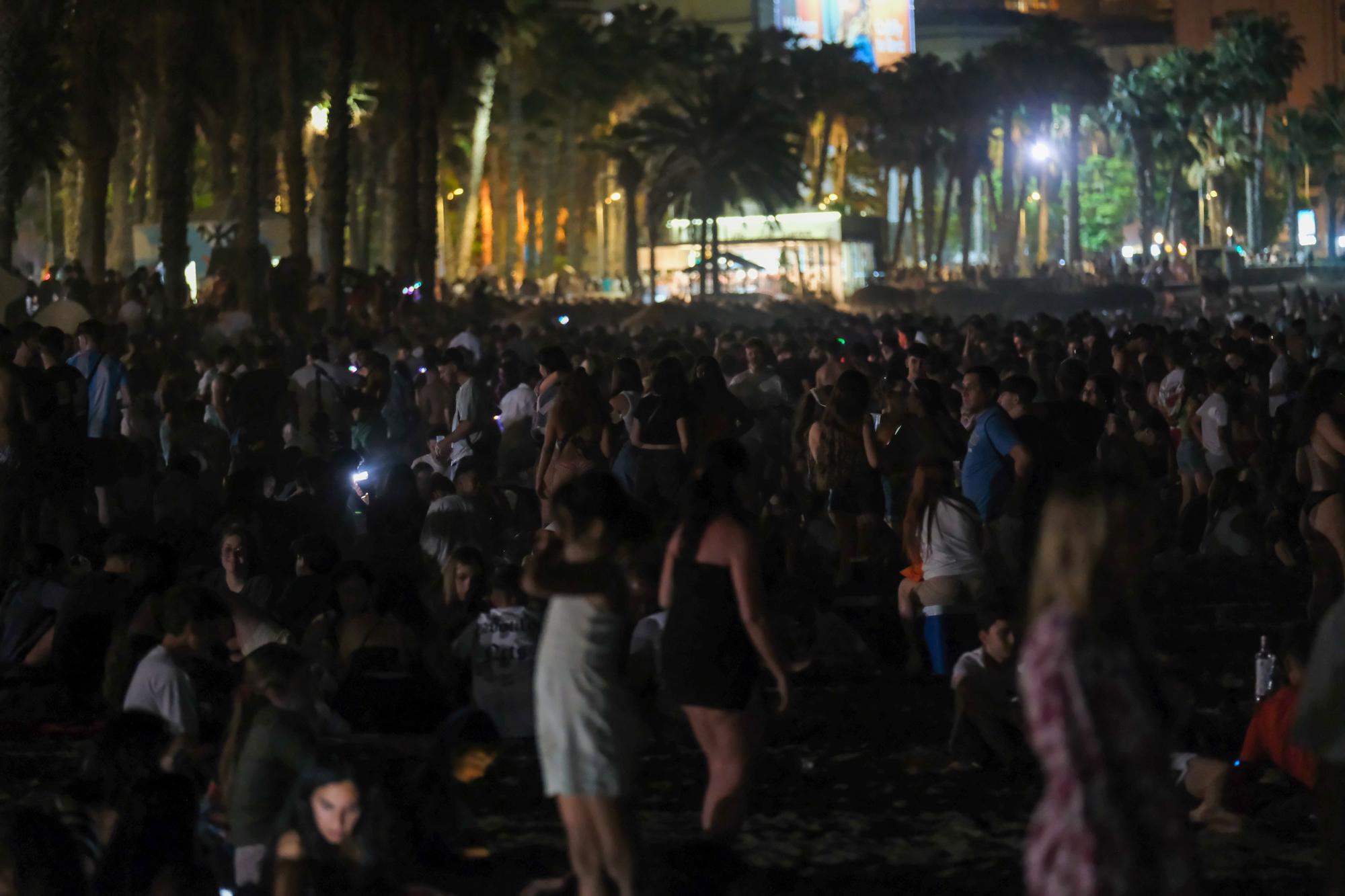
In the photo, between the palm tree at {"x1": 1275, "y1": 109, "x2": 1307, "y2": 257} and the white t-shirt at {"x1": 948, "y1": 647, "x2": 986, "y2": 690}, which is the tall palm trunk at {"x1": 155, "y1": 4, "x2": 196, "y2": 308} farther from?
the palm tree at {"x1": 1275, "y1": 109, "x2": 1307, "y2": 257}

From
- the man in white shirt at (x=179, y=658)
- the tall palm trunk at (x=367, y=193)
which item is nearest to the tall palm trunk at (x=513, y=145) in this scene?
the tall palm trunk at (x=367, y=193)

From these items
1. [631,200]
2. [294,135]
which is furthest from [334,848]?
[631,200]

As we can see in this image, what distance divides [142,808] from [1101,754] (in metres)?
3.24

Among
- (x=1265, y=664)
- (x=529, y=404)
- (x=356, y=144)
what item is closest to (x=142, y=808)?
(x=1265, y=664)

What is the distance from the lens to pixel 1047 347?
18578 millimetres

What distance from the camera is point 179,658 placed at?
761 centimetres

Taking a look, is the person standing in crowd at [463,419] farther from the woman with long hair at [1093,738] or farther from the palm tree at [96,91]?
the palm tree at [96,91]

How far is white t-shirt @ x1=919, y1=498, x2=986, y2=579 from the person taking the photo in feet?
31.2

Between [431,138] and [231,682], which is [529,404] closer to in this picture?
[231,682]

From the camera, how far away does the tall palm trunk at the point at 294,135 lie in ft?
116

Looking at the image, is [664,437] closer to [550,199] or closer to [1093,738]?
[1093,738]

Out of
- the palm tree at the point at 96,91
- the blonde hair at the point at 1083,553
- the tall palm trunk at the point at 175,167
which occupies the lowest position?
the blonde hair at the point at 1083,553

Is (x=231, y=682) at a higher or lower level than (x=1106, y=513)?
lower

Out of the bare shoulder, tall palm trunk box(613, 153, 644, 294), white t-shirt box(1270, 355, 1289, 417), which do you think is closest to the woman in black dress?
the bare shoulder
